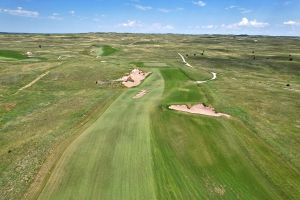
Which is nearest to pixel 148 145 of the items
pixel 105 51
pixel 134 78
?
pixel 134 78

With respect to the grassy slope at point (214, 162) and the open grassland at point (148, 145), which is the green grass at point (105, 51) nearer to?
the open grassland at point (148, 145)

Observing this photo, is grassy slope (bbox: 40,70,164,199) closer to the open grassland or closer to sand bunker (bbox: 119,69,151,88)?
the open grassland

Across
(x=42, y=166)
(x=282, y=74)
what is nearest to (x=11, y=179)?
(x=42, y=166)

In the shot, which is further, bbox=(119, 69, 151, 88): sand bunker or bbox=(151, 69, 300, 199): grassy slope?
bbox=(119, 69, 151, 88): sand bunker

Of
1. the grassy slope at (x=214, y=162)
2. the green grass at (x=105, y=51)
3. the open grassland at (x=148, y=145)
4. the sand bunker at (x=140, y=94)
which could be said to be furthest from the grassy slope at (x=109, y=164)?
the green grass at (x=105, y=51)

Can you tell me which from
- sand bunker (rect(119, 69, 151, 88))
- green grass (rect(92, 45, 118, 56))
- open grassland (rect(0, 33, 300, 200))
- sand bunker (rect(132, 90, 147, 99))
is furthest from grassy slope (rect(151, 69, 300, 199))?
green grass (rect(92, 45, 118, 56))

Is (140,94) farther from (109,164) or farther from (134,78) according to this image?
(109,164)

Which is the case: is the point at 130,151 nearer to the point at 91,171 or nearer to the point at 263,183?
the point at 91,171

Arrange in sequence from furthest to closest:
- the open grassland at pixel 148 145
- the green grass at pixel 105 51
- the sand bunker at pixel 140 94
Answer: the green grass at pixel 105 51, the sand bunker at pixel 140 94, the open grassland at pixel 148 145
